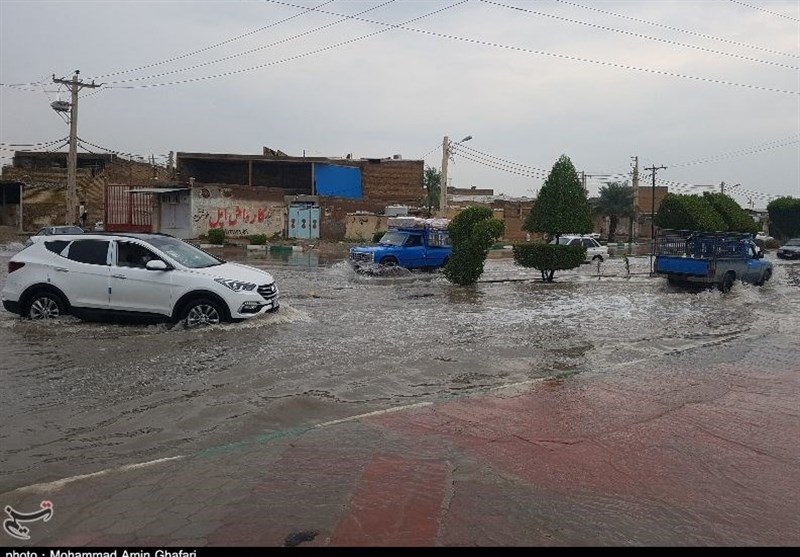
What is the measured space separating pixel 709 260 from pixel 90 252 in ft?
57.8

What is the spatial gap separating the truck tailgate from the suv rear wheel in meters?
15.9

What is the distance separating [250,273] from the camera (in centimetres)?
1177

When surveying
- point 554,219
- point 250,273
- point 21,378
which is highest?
point 554,219

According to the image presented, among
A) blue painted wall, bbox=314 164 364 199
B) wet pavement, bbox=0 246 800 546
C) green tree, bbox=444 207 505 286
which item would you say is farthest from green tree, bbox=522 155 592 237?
blue painted wall, bbox=314 164 364 199

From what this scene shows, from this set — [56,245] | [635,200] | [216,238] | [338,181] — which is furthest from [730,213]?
[56,245]

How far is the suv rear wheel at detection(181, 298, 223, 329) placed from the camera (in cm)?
1083

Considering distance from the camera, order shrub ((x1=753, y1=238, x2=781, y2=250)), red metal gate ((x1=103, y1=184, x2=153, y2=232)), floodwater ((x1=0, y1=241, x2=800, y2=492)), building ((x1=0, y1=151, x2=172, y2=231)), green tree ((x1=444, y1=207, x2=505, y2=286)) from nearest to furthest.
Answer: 1. floodwater ((x1=0, y1=241, x2=800, y2=492))
2. green tree ((x1=444, y1=207, x2=505, y2=286))
3. red metal gate ((x1=103, y1=184, x2=153, y2=232))
4. building ((x1=0, y1=151, x2=172, y2=231))
5. shrub ((x1=753, y1=238, x2=781, y2=250))

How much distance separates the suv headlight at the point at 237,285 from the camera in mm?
10914

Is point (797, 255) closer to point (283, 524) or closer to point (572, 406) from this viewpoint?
point (572, 406)

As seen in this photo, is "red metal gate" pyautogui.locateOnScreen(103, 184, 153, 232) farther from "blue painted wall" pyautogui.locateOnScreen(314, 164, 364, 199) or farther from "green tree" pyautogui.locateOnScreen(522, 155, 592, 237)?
"green tree" pyautogui.locateOnScreen(522, 155, 592, 237)

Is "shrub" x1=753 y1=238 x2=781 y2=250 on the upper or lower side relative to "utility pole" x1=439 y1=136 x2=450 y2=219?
lower

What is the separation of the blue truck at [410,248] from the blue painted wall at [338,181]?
2450 cm

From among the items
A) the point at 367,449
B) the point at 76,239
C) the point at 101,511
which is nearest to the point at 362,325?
the point at 76,239
